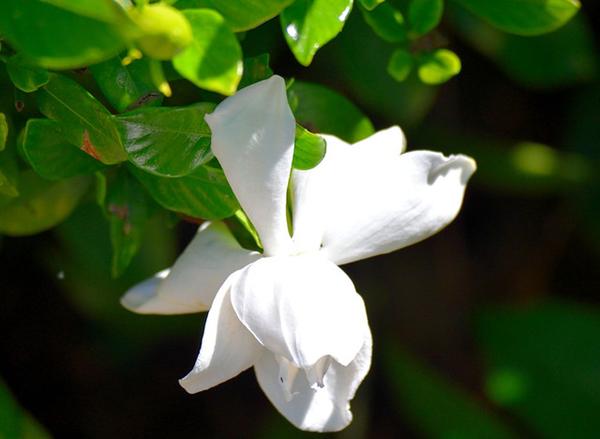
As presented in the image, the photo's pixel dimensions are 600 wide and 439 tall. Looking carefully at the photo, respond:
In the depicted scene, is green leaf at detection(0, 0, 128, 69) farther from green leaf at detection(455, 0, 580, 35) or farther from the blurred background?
the blurred background

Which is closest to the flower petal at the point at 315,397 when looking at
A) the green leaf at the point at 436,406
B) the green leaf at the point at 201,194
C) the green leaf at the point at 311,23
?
the green leaf at the point at 201,194

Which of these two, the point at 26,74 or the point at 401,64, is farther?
the point at 401,64

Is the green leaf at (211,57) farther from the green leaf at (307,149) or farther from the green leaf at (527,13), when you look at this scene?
the green leaf at (527,13)

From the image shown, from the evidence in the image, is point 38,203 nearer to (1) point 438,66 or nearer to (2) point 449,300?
(1) point 438,66

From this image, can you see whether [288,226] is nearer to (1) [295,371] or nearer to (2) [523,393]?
(1) [295,371]

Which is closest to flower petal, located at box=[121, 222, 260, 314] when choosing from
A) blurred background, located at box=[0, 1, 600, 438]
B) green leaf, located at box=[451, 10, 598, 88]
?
blurred background, located at box=[0, 1, 600, 438]

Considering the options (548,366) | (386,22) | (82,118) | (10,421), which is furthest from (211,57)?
(548,366)
